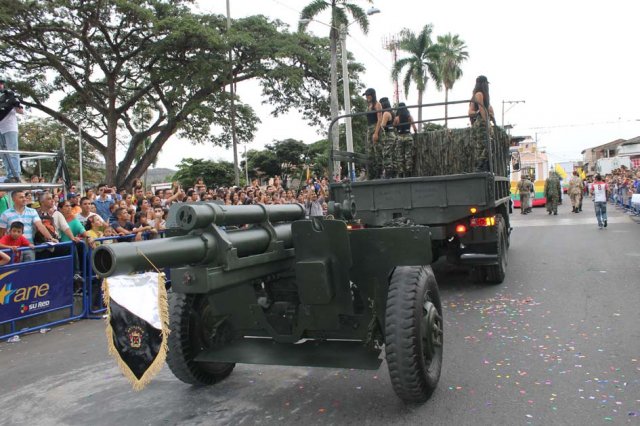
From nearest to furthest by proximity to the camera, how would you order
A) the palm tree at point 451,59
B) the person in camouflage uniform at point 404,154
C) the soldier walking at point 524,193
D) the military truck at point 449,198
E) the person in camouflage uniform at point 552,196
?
the military truck at point 449,198
the person in camouflage uniform at point 404,154
the person in camouflage uniform at point 552,196
the soldier walking at point 524,193
the palm tree at point 451,59

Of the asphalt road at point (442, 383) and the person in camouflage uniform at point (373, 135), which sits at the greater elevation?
the person in camouflage uniform at point (373, 135)

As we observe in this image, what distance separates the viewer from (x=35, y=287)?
697cm

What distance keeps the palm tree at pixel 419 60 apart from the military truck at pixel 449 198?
Answer: 36.1 meters

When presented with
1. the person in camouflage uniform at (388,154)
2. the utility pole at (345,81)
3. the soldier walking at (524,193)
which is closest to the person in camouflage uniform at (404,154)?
the person in camouflage uniform at (388,154)

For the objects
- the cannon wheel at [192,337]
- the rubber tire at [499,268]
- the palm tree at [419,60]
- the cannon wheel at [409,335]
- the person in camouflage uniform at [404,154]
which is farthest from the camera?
the palm tree at [419,60]

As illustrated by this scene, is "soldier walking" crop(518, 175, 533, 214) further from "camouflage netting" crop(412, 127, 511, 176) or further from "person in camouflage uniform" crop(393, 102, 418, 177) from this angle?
"person in camouflage uniform" crop(393, 102, 418, 177)

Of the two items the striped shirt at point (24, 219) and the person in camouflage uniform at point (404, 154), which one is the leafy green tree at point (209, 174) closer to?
the person in camouflage uniform at point (404, 154)

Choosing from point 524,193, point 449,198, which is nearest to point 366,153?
point 449,198

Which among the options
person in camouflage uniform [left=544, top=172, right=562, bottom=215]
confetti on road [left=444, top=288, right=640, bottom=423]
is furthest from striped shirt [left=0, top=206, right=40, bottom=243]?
person in camouflage uniform [left=544, top=172, right=562, bottom=215]

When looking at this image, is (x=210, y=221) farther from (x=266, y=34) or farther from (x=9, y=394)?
(x=266, y=34)

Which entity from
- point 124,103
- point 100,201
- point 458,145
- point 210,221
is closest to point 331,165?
point 458,145

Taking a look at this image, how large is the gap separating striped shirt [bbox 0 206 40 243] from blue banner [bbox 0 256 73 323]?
2.23 ft

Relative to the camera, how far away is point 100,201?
424 inches

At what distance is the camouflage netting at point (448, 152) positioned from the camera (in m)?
8.47
